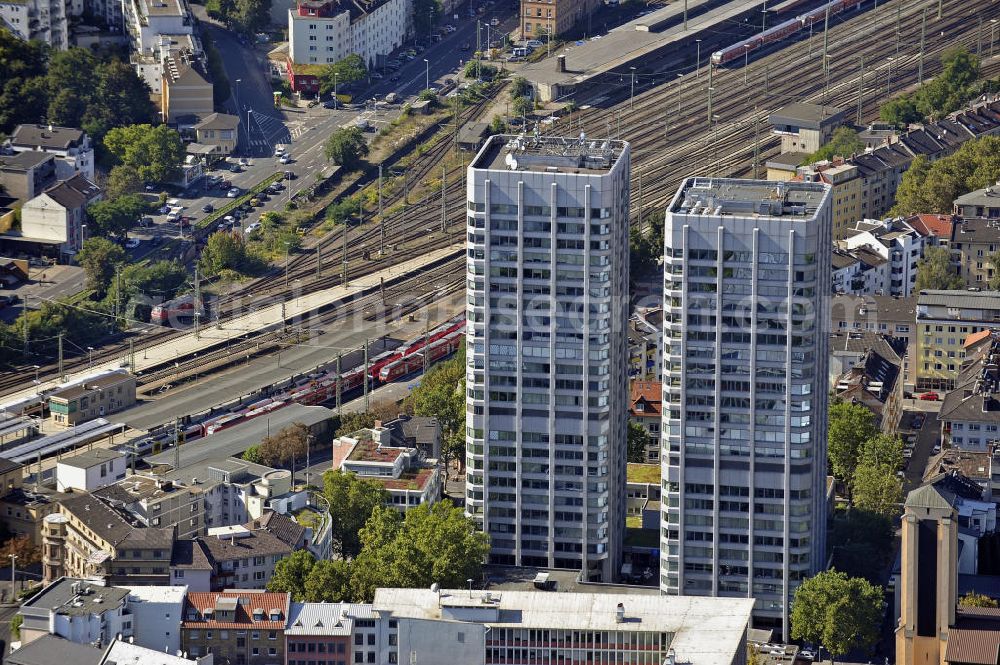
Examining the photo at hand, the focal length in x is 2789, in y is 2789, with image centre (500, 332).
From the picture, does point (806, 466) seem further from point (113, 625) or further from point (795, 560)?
point (113, 625)

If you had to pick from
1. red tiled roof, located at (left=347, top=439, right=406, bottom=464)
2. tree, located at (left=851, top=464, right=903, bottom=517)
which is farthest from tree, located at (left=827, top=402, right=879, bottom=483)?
red tiled roof, located at (left=347, top=439, right=406, bottom=464)

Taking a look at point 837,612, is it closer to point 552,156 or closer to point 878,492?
point 878,492

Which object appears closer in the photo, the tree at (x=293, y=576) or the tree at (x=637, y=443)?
the tree at (x=293, y=576)

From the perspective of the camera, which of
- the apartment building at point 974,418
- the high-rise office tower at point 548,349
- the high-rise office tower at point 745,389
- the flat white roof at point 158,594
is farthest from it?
the apartment building at point 974,418

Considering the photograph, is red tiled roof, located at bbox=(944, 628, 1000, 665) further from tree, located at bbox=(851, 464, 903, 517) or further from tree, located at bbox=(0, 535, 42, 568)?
tree, located at bbox=(0, 535, 42, 568)

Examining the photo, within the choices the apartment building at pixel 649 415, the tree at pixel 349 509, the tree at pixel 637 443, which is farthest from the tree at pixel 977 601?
the tree at pixel 349 509

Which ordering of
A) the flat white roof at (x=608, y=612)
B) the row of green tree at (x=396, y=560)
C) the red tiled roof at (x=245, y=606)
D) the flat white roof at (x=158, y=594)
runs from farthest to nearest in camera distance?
the row of green tree at (x=396, y=560), the flat white roof at (x=158, y=594), the red tiled roof at (x=245, y=606), the flat white roof at (x=608, y=612)

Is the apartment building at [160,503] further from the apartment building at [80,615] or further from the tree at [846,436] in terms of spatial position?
the tree at [846,436]
